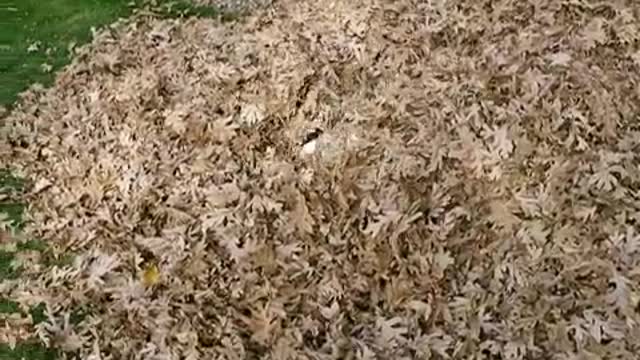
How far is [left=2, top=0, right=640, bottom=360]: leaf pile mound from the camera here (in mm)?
5992

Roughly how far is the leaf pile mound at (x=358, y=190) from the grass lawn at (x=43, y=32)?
396 millimetres

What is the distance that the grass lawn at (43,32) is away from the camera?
9062 millimetres

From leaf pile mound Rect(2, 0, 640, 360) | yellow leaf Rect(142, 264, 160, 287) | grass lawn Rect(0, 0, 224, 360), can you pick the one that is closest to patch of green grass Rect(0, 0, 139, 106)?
grass lawn Rect(0, 0, 224, 360)

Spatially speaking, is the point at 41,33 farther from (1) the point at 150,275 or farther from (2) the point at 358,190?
(2) the point at 358,190

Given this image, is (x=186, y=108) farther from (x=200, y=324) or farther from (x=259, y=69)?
(x=200, y=324)

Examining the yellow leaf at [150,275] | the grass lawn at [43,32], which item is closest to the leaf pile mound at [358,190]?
the yellow leaf at [150,275]

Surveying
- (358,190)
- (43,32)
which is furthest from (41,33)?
(358,190)

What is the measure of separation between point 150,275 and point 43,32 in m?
4.25

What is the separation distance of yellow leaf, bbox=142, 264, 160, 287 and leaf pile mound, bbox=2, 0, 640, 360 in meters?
0.02

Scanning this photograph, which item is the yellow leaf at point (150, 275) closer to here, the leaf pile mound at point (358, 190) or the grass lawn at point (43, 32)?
the leaf pile mound at point (358, 190)

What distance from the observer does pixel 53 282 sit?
664 cm

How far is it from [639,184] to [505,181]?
91 centimetres

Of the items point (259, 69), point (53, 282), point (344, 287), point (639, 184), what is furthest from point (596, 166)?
point (53, 282)

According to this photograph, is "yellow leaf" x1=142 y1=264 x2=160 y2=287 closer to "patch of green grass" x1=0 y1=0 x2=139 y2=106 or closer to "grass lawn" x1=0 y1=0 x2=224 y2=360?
"grass lawn" x1=0 y1=0 x2=224 y2=360
